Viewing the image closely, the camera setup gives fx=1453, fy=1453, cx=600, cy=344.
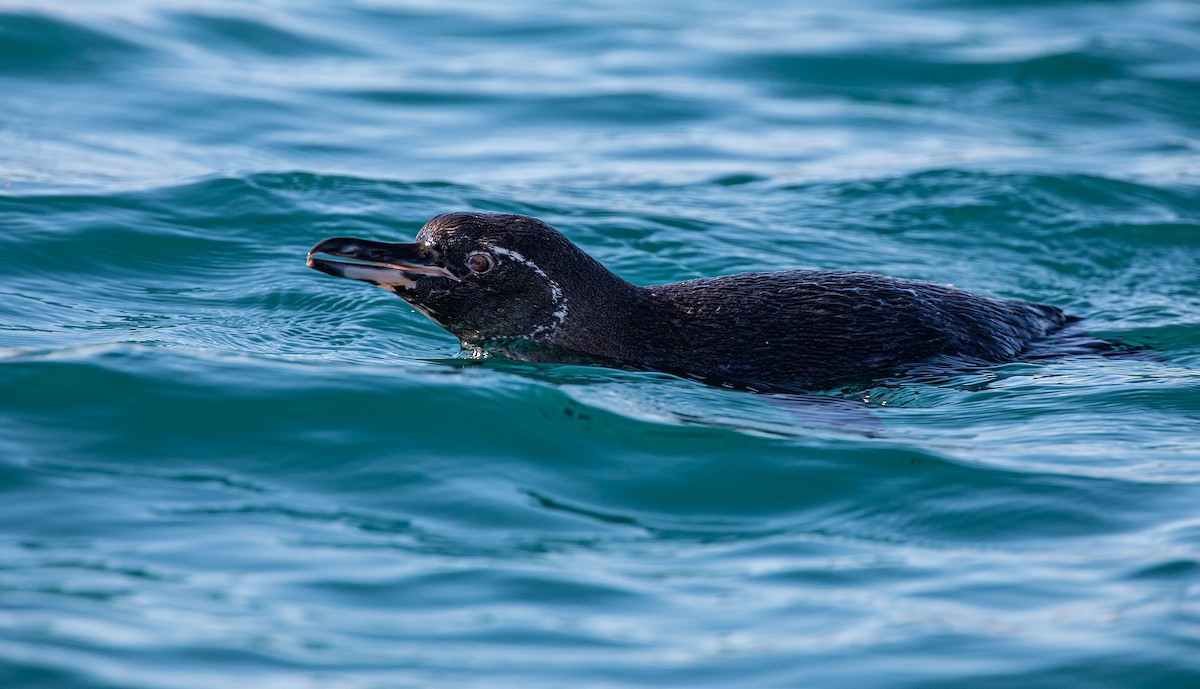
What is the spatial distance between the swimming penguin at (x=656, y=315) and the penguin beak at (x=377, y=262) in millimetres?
13

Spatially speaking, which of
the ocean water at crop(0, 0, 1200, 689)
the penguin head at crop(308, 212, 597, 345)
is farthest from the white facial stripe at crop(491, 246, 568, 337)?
the ocean water at crop(0, 0, 1200, 689)

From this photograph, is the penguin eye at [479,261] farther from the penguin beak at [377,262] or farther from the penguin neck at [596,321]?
the penguin neck at [596,321]

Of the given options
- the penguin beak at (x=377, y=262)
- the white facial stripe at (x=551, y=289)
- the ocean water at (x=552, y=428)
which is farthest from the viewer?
the white facial stripe at (x=551, y=289)

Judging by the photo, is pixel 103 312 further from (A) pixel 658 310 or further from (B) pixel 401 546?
(B) pixel 401 546

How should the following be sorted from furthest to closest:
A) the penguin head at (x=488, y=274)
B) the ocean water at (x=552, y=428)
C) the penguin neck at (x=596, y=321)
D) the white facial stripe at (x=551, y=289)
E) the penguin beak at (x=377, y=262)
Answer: the penguin neck at (x=596, y=321) < the white facial stripe at (x=551, y=289) < the penguin head at (x=488, y=274) < the penguin beak at (x=377, y=262) < the ocean water at (x=552, y=428)

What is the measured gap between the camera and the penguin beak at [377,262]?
26.6 ft

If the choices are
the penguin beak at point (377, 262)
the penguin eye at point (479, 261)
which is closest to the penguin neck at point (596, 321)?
the penguin eye at point (479, 261)

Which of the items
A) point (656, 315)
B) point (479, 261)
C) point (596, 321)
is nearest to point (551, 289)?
point (596, 321)

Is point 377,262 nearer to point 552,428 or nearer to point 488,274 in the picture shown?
point 488,274

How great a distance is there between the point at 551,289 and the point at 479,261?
47cm

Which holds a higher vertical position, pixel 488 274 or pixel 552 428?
pixel 488 274

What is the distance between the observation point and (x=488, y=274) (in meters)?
8.54

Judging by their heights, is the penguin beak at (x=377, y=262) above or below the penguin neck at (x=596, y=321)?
above

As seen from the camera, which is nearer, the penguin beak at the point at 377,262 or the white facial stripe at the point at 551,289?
the penguin beak at the point at 377,262
